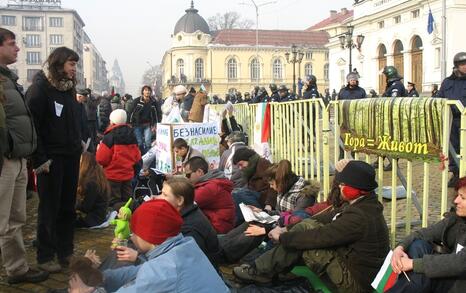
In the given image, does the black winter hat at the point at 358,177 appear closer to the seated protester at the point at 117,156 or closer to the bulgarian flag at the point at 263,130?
the seated protester at the point at 117,156

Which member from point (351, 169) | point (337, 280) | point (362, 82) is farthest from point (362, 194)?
point (362, 82)

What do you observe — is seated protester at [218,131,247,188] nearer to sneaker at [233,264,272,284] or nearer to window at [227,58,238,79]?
sneaker at [233,264,272,284]

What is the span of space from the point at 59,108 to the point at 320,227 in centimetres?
257

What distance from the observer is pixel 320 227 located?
13.9ft

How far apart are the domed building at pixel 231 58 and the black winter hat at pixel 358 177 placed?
286 ft

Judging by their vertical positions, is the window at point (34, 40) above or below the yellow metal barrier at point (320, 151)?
above

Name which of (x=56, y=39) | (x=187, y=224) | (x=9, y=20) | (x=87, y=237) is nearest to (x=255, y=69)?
(x=56, y=39)

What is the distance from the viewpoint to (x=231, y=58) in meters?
Answer: 93.4

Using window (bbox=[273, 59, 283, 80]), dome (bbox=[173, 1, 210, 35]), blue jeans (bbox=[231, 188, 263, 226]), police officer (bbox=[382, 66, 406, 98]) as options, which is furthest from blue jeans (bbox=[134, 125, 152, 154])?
dome (bbox=[173, 1, 210, 35])

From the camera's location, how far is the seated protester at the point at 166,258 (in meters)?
2.77

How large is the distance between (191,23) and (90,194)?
93.5m

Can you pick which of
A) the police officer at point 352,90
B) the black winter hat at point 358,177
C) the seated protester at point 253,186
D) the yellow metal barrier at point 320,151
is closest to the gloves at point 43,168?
the seated protester at point 253,186

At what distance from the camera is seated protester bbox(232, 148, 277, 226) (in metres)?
6.46

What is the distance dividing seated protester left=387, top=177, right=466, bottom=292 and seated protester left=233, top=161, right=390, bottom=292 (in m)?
0.28
